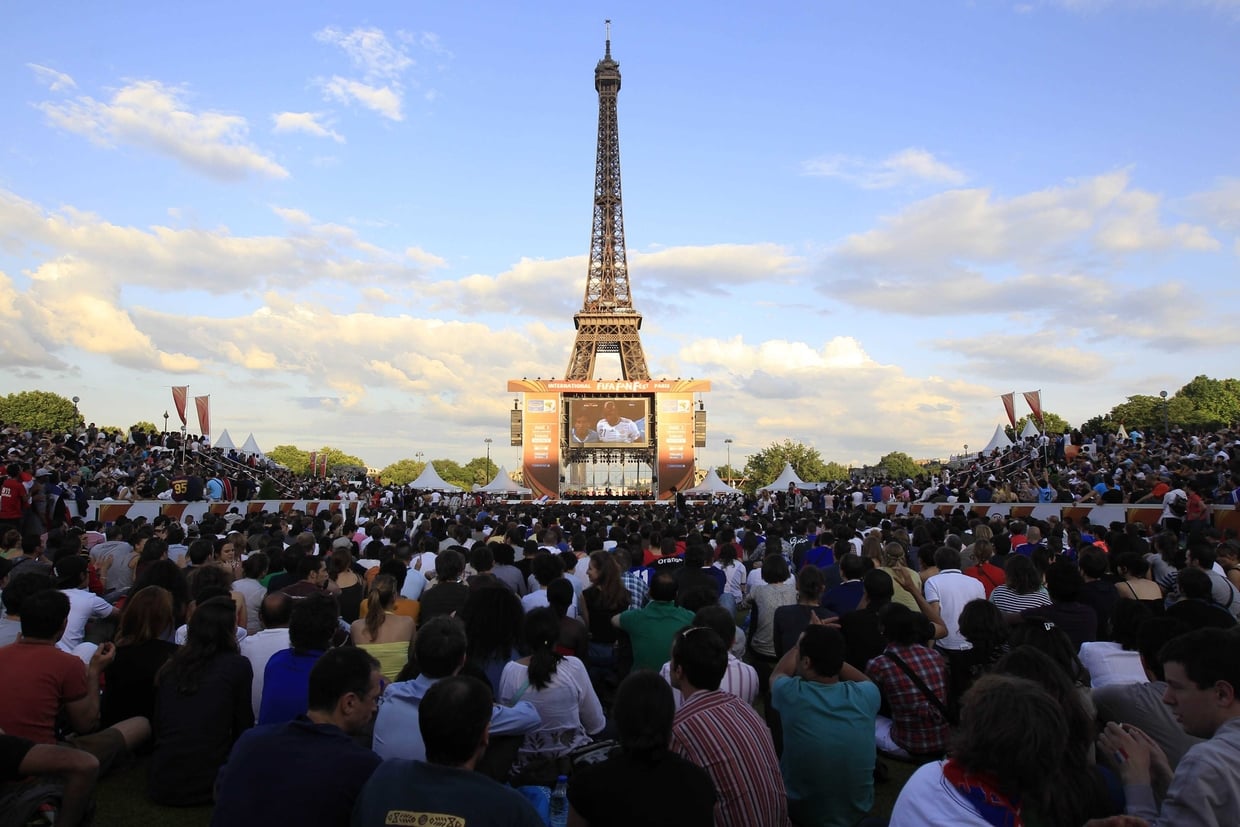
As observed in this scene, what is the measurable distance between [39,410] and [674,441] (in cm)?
6163

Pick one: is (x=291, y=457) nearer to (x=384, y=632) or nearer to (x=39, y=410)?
(x=39, y=410)

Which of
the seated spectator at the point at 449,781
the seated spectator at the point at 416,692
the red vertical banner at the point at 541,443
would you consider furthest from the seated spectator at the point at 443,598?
the red vertical banner at the point at 541,443

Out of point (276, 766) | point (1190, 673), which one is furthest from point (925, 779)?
point (276, 766)

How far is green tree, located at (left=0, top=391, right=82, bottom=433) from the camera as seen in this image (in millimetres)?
75312

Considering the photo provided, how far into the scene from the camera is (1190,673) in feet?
9.43

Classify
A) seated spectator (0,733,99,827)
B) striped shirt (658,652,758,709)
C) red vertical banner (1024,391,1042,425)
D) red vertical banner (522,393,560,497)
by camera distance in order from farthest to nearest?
1. red vertical banner (522,393,560,497)
2. red vertical banner (1024,391,1042,425)
3. striped shirt (658,652,758,709)
4. seated spectator (0,733,99,827)

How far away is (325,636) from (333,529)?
8.87m

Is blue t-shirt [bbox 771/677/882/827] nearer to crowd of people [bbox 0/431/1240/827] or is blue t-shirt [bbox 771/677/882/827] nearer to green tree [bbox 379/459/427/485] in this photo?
crowd of people [bbox 0/431/1240/827]

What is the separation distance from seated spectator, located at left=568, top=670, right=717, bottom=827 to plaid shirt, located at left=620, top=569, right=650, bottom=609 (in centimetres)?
427

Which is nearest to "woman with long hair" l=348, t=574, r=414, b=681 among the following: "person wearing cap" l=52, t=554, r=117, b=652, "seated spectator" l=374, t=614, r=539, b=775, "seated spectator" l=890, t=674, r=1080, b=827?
"seated spectator" l=374, t=614, r=539, b=775

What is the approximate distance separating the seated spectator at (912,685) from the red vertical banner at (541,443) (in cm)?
5602

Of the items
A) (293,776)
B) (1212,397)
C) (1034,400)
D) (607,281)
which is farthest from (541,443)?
(1212,397)

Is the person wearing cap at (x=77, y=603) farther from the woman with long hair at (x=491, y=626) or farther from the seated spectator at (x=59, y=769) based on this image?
the woman with long hair at (x=491, y=626)

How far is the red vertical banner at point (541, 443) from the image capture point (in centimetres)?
6125
